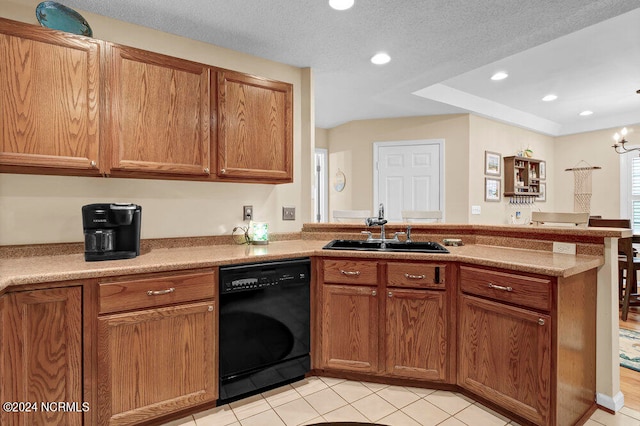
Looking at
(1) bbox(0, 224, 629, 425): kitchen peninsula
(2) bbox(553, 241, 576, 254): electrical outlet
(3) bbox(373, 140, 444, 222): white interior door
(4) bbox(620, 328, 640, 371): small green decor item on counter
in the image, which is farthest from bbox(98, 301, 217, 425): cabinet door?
(3) bbox(373, 140, 444, 222): white interior door

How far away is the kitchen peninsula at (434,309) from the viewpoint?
59.8 inches

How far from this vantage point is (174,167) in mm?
2070

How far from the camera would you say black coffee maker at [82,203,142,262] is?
1757 mm

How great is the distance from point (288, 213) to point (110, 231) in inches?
55.2

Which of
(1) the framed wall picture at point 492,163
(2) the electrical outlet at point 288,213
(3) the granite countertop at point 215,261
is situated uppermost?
(1) the framed wall picture at point 492,163

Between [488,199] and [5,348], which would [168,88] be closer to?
[5,348]

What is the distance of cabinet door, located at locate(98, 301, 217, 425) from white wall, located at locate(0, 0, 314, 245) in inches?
31.1

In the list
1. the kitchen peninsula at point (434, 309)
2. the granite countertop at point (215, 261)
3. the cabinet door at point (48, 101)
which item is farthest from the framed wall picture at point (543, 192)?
the cabinet door at point (48, 101)

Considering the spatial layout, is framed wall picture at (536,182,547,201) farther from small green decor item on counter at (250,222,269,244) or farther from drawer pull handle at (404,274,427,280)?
small green decor item on counter at (250,222,269,244)

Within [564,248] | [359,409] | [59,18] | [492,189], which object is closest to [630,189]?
[492,189]

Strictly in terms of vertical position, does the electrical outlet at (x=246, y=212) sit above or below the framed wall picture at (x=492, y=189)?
Answer: below

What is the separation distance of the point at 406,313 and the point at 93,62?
7.71 feet

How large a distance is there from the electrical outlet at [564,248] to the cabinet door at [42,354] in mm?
2664

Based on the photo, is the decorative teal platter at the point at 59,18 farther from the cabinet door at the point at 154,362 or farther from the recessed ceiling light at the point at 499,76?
the recessed ceiling light at the point at 499,76
